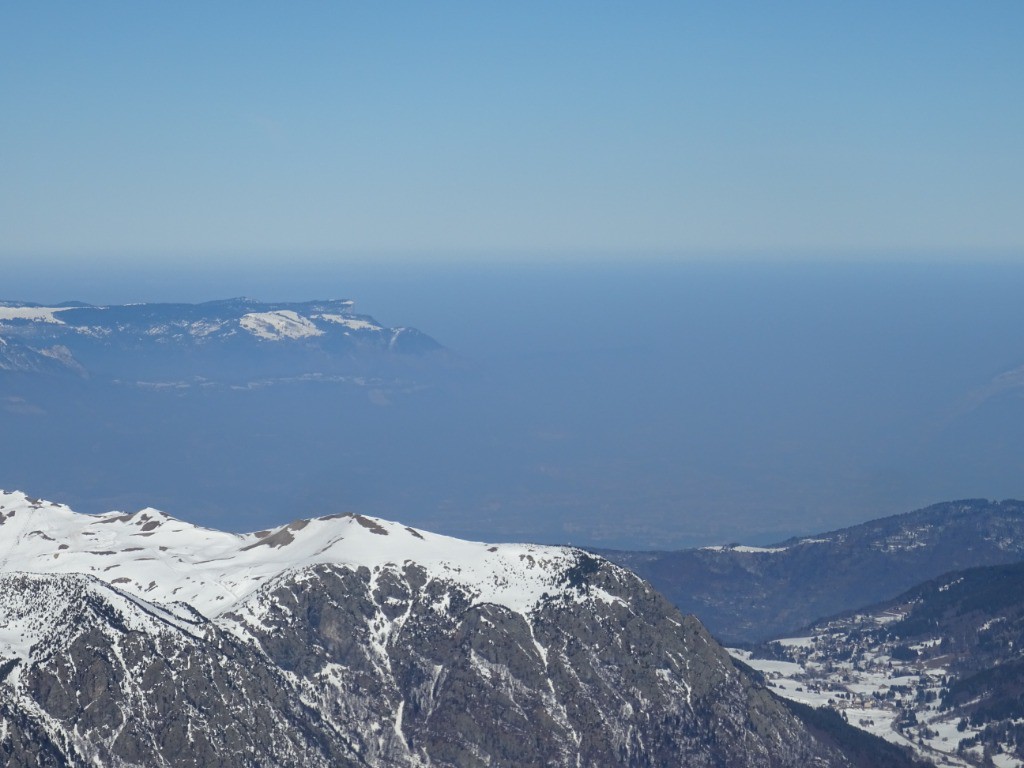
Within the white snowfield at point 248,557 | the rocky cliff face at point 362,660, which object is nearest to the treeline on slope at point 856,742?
the rocky cliff face at point 362,660

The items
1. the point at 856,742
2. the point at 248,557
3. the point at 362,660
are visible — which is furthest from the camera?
the point at 248,557

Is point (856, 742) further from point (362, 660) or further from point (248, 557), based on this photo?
point (248, 557)

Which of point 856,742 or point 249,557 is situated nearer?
point 856,742

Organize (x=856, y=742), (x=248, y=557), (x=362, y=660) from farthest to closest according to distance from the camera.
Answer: (x=248, y=557) < (x=856, y=742) < (x=362, y=660)

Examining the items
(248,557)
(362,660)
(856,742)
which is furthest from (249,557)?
(856,742)

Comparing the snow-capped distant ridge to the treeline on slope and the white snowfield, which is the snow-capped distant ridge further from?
the treeline on slope

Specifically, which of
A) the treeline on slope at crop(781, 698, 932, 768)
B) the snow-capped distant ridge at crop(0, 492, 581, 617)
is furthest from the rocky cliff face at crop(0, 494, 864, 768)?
the treeline on slope at crop(781, 698, 932, 768)

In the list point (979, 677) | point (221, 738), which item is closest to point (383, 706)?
point (221, 738)

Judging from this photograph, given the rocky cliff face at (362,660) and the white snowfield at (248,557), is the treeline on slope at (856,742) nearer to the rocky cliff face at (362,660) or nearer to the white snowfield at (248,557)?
the rocky cliff face at (362,660)
